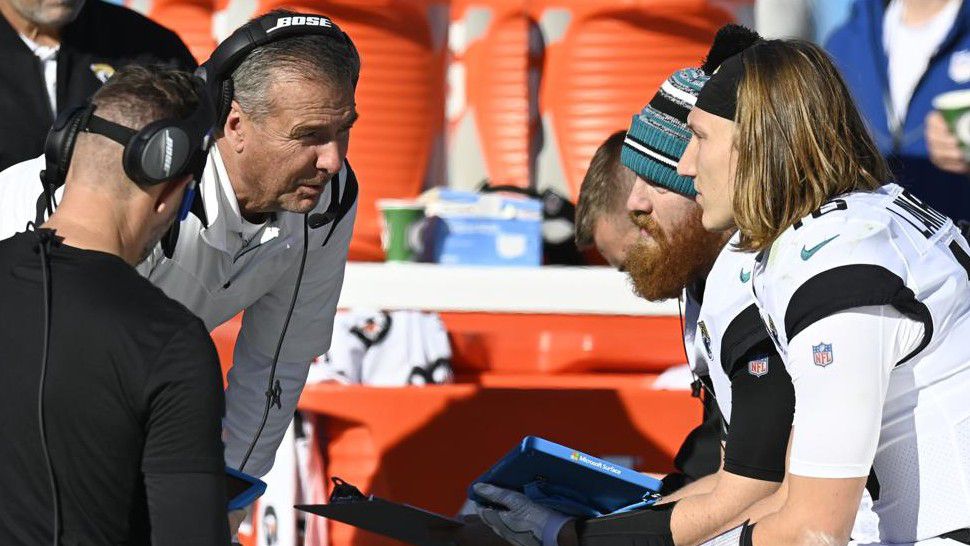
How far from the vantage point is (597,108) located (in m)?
6.04

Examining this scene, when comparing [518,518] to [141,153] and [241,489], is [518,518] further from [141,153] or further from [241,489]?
[141,153]

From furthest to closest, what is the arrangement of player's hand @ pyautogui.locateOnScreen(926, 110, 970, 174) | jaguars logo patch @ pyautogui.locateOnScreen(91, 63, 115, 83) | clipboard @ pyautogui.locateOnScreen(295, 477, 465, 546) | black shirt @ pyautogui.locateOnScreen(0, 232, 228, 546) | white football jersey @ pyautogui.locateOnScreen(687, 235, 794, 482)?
player's hand @ pyautogui.locateOnScreen(926, 110, 970, 174), jaguars logo patch @ pyautogui.locateOnScreen(91, 63, 115, 83), clipboard @ pyautogui.locateOnScreen(295, 477, 465, 546), white football jersey @ pyautogui.locateOnScreen(687, 235, 794, 482), black shirt @ pyautogui.locateOnScreen(0, 232, 228, 546)

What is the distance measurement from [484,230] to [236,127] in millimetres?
2781

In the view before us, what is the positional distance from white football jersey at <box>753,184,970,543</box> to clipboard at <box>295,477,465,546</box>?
98cm

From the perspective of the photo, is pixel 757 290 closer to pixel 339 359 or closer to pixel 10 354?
pixel 10 354

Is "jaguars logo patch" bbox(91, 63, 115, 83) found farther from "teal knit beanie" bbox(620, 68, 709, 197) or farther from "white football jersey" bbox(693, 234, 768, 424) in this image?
"white football jersey" bbox(693, 234, 768, 424)

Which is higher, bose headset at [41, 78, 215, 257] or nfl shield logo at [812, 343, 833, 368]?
bose headset at [41, 78, 215, 257]

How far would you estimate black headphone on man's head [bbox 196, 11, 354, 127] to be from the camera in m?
2.66

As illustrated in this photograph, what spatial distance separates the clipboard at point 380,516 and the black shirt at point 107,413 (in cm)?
90

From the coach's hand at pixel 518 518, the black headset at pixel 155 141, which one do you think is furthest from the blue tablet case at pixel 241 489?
the coach's hand at pixel 518 518

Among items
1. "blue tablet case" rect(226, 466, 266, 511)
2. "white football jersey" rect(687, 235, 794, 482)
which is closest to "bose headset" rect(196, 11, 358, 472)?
"blue tablet case" rect(226, 466, 266, 511)

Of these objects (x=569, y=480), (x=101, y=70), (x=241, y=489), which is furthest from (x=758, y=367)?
(x=101, y=70)

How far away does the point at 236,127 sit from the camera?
271 centimetres

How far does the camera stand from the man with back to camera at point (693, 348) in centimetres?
221
